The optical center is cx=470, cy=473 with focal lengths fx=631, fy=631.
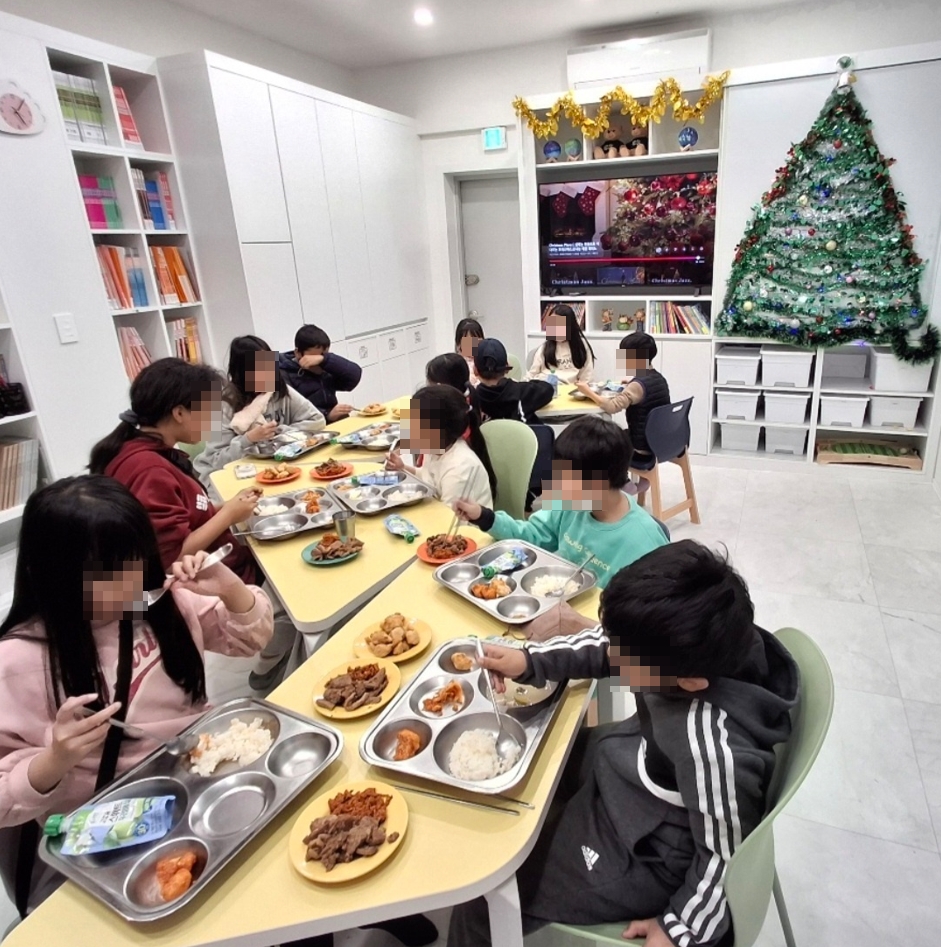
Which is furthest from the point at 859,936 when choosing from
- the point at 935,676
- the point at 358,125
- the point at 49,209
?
the point at 358,125

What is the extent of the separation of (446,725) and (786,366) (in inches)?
153

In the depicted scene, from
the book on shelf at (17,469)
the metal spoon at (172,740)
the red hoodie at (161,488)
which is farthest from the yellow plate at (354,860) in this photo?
the book on shelf at (17,469)

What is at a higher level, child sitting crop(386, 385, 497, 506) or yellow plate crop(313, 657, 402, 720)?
child sitting crop(386, 385, 497, 506)

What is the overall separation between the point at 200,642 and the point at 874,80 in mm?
4469

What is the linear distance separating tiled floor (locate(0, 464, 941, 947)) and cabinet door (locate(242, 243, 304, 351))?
7.32 ft

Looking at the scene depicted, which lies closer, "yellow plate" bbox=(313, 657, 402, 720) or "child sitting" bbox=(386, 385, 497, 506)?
"yellow plate" bbox=(313, 657, 402, 720)

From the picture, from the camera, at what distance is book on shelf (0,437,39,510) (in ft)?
9.61

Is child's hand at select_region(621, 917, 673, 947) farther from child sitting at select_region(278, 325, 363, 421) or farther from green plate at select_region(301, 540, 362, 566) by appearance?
child sitting at select_region(278, 325, 363, 421)

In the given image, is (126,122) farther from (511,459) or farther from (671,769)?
(671,769)

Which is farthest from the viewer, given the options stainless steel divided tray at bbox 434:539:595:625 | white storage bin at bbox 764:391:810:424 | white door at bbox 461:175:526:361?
white door at bbox 461:175:526:361

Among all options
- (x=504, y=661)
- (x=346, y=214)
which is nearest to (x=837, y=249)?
(x=346, y=214)

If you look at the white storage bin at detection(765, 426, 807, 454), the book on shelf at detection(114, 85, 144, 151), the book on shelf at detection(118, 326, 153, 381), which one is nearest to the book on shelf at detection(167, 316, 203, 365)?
the book on shelf at detection(118, 326, 153, 381)

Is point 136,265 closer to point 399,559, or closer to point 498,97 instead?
point 399,559

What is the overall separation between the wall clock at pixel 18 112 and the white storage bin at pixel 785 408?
172 inches
